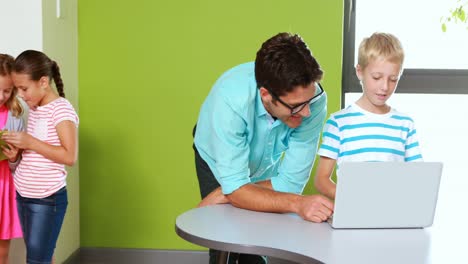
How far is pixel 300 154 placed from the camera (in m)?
2.33

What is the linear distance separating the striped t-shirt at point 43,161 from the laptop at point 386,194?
1247 mm

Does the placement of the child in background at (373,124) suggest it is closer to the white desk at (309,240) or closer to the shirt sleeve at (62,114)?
the white desk at (309,240)

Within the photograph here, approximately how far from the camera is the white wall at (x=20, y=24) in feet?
10.3

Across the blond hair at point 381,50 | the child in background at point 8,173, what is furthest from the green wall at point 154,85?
the blond hair at point 381,50

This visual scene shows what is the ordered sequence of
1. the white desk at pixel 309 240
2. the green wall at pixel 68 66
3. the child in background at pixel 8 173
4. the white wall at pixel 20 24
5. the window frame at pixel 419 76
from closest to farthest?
the white desk at pixel 309 240
the child in background at pixel 8 173
the white wall at pixel 20 24
the green wall at pixel 68 66
the window frame at pixel 419 76

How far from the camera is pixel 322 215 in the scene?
2.03 meters

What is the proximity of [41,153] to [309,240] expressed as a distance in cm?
129

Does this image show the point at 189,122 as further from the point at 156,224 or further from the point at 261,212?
the point at 261,212

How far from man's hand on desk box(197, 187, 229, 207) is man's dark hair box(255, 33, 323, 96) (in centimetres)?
41

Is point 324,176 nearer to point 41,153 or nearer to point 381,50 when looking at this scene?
point 381,50

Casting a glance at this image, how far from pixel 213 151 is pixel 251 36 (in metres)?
1.48

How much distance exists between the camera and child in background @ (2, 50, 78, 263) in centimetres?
272

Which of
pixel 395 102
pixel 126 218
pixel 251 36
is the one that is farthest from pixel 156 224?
pixel 395 102

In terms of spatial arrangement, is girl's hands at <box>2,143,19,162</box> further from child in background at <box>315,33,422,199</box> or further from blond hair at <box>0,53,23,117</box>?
child in background at <box>315,33,422,199</box>
